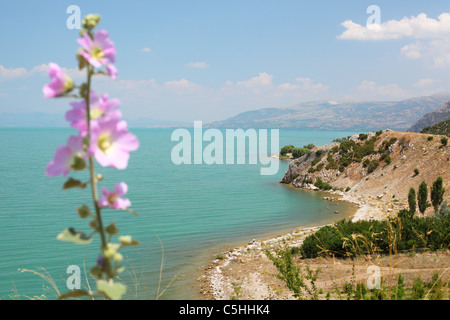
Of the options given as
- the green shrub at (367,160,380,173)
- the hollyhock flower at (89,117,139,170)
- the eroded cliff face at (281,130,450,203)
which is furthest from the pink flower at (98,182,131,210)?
the green shrub at (367,160,380,173)

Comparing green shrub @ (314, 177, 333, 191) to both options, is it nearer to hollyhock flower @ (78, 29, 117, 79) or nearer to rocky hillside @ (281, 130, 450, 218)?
rocky hillside @ (281, 130, 450, 218)

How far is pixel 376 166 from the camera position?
123 feet

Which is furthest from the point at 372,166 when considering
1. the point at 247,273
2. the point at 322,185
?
the point at 247,273

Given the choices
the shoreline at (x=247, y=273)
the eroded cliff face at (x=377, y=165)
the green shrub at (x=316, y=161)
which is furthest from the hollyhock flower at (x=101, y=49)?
the green shrub at (x=316, y=161)

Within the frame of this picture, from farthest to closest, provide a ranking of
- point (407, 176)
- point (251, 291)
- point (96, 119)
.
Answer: point (407, 176), point (251, 291), point (96, 119)

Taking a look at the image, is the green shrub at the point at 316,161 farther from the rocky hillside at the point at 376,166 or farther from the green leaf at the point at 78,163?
the green leaf at the point at 78,163

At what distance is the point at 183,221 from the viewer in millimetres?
26078

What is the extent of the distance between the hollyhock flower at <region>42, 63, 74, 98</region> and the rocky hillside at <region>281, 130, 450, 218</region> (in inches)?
1173

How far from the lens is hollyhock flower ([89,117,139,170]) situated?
1.58m

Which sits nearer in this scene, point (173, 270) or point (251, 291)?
point (251, 291)

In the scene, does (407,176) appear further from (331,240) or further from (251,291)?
(251,291)

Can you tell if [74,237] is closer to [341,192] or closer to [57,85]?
[57,85]
